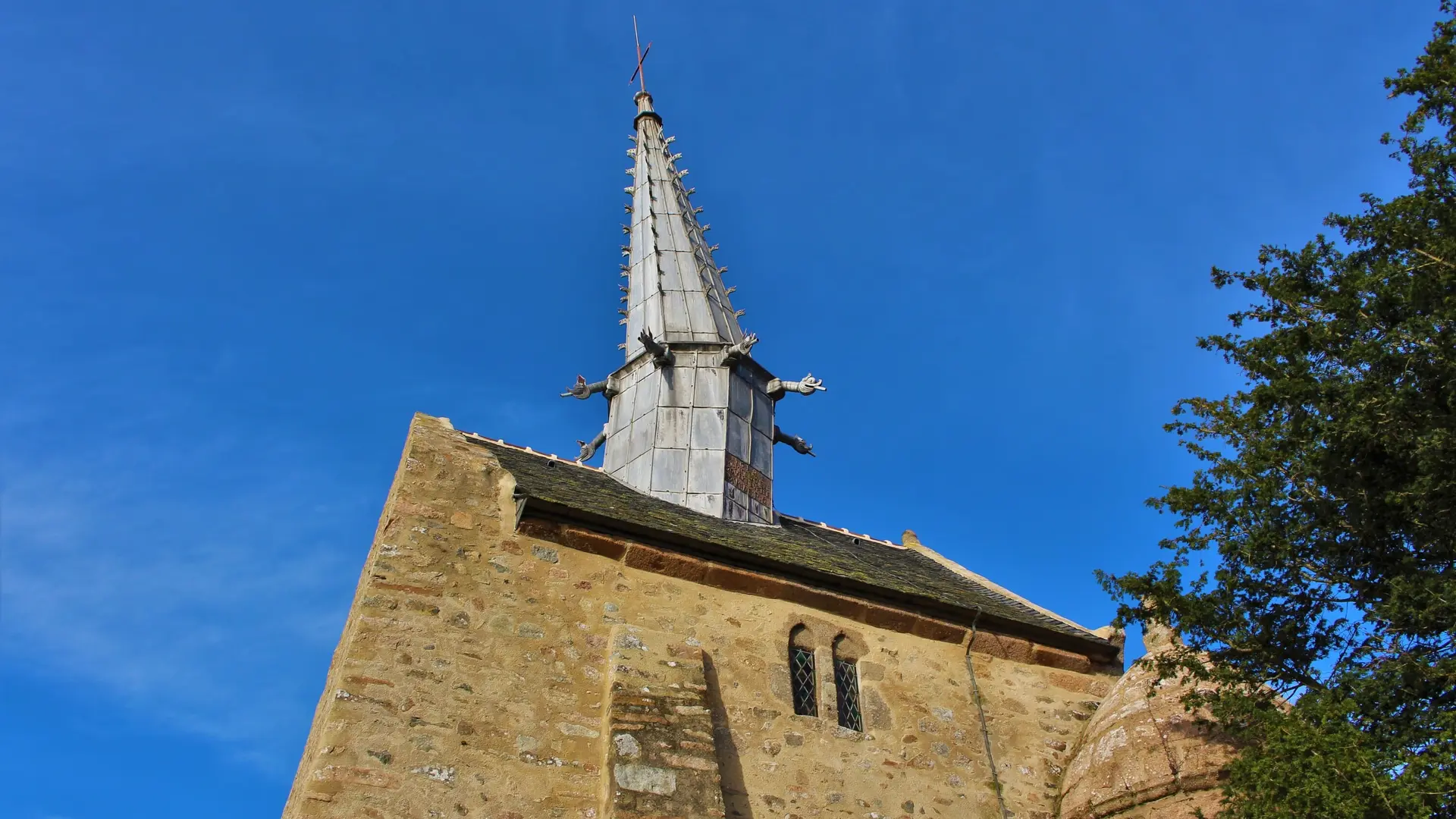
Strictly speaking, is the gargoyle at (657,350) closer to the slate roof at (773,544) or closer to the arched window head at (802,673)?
the slate roof at (773,544)

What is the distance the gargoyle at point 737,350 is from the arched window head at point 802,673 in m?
6.08

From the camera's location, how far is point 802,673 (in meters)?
13.0

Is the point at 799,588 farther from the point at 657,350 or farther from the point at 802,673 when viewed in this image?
the point at 657,350

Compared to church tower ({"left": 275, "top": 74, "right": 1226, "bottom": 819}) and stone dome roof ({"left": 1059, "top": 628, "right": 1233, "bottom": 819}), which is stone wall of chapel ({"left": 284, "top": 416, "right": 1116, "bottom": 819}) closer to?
church tower ({"left": 275, "top": 74, "right": 1226, "bottom": 819})

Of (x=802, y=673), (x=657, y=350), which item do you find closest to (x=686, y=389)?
(x=657, y=350)

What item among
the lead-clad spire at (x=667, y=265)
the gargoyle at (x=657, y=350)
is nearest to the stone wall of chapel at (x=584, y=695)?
the gargoyle at (x=657, y=350)

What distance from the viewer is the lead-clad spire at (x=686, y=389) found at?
1728cm

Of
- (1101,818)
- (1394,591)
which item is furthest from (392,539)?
(1394,591)

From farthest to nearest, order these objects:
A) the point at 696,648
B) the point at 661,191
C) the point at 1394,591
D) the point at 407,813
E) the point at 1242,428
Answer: the point at 661,191 < the point at 696,648 < the point at 1242,428 < the point at 407,813 < the point at 1394,591

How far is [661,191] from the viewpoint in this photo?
21734mm

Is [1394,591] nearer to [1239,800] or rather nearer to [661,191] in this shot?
[1239,800]

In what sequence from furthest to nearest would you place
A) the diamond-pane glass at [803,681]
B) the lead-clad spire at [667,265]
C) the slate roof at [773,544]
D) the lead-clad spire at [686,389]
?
the lead-clad spire at [667,265]
the lead-clad spire at [686,389]
the slate roof at [773,544]
the diamond-pane glass at [803,681]

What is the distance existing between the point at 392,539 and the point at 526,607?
1.48 m

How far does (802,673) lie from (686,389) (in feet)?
20.7
